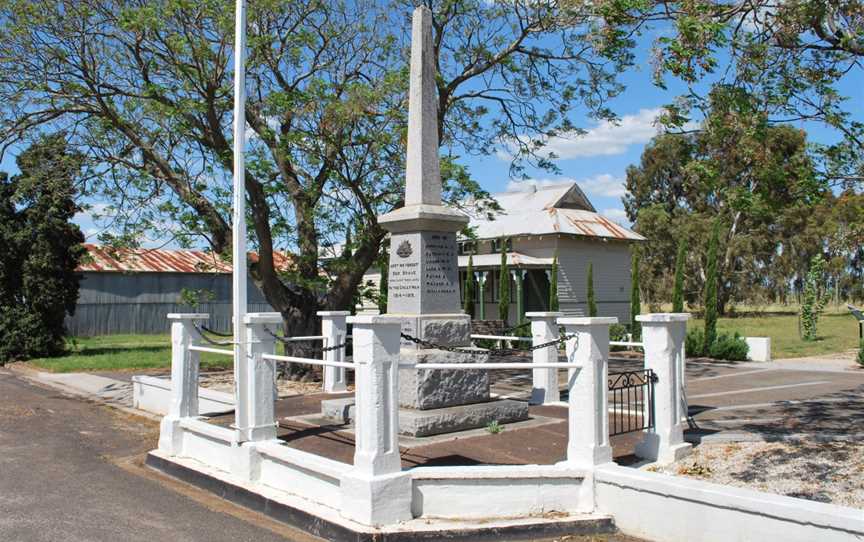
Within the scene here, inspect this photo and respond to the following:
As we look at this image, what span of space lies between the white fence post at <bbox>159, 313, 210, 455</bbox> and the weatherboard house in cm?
2082

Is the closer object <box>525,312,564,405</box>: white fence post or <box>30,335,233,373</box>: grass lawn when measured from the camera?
<box>525,312,564,405</box>: white fence post

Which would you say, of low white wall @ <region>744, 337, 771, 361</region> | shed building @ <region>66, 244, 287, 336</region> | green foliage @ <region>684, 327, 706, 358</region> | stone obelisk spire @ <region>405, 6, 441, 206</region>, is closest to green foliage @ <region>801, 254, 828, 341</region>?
green foliage @ <region>684, 327, 706, 358</region>

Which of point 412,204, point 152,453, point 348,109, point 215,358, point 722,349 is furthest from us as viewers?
point 215,358

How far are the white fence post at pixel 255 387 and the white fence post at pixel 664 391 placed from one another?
3663 mm

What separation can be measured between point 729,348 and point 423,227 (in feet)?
50.5

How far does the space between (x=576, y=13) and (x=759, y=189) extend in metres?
6.05

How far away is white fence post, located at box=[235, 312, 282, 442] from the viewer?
7008 mm

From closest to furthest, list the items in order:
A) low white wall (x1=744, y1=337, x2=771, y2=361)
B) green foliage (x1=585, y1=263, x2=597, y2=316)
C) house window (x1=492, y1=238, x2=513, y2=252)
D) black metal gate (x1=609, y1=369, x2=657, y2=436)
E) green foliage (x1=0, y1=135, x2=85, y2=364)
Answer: black metal gate (x1=609, y1=369, x2=657, y2=436) < low white wall (x1=744, y1=337, x2=771, y2=361) < green foliage (x1=0, y1=135, x2=85, y2=364) < green foliage (x1=585, y1=263, x2=597, y2=316) < house window (x1=492, y1=238, x2=513, y2=252)

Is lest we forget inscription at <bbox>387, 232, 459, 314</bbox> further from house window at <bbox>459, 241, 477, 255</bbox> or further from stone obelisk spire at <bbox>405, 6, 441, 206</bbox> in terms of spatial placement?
house window at <bbox>459, 241, 477, 255</bbox>

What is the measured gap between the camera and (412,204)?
28.6 ft

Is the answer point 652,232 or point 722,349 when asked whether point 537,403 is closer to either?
point 722,349

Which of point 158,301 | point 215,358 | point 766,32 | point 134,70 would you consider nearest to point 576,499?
point 766,32

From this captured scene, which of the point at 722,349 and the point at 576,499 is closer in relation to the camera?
the point at 576,499

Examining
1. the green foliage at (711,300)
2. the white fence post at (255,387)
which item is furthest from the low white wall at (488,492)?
the green foliage at (711,300)
